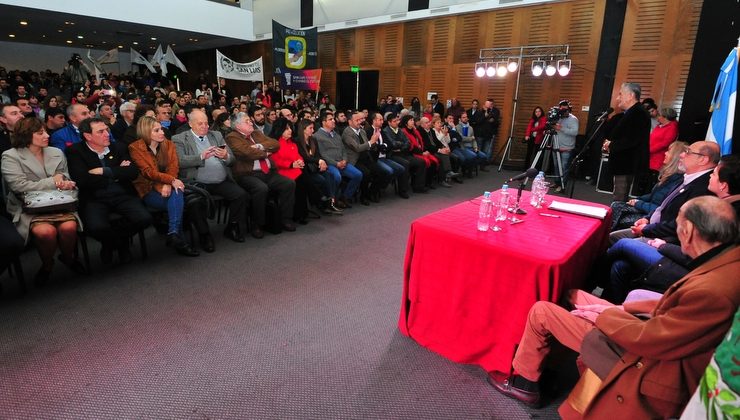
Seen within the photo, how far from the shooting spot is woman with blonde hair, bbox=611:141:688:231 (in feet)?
10.8

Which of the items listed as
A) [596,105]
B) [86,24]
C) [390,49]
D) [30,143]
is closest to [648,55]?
[596,105]

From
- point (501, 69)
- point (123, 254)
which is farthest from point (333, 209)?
point (501, 69)

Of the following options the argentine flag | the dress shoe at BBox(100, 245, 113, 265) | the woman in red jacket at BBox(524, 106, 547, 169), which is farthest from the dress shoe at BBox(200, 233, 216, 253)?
the woman in red jacket at BBox(524, 106, 547, 169)

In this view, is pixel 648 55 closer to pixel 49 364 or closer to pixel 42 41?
pixel 49 364

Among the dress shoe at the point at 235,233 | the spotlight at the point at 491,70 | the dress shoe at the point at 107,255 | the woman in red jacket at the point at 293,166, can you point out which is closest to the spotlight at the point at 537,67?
the spotlight at the point at 491,70

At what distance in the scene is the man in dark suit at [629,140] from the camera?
388cm

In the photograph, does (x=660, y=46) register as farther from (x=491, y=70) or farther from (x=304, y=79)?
(x=304, y=79)

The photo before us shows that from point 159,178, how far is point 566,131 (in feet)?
22.4

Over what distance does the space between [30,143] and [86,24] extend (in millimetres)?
11691

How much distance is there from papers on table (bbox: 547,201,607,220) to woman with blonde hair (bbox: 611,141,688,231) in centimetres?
86

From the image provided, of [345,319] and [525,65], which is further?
[525,65]

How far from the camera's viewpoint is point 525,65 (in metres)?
8.80

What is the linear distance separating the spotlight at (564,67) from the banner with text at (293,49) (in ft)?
17.0

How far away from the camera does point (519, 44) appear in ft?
28.8
